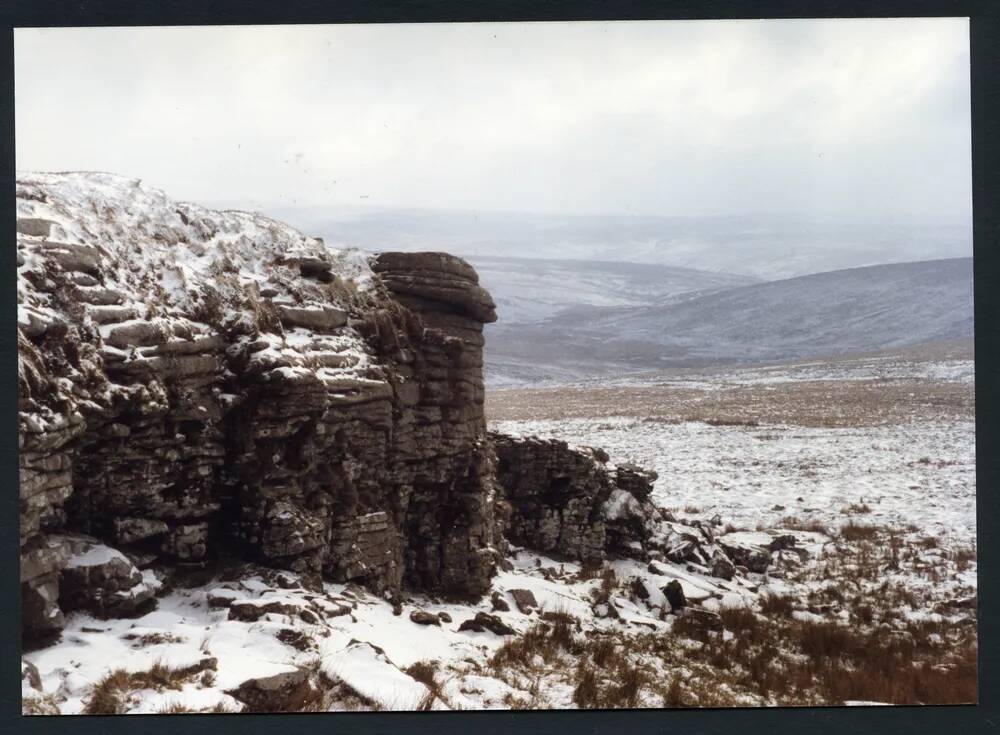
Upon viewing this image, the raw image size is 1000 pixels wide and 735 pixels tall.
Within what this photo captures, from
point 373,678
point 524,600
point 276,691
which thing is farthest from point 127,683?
point 524,600

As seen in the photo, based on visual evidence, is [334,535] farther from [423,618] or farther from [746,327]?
[746,327]

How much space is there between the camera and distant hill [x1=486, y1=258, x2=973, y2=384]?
14047 millimetres

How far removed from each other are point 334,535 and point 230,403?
68.8 inches

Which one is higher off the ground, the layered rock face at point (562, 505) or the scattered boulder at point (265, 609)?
the scattered boulder at point (265, 609)

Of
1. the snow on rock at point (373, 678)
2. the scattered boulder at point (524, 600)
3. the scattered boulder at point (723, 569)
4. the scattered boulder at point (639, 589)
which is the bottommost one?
the scattered boulder at point (723, 569)

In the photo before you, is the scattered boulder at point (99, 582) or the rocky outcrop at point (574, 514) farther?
the rocky outcrop at point (574, 514)

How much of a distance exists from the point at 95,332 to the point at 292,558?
2694mm

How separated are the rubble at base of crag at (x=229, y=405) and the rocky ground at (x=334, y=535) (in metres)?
0.02

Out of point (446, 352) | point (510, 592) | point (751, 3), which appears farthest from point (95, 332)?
point (751, 3)

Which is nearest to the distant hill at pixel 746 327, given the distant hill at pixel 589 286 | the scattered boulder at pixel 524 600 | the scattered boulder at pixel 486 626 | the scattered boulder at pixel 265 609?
the distant hill at pixel 589 286

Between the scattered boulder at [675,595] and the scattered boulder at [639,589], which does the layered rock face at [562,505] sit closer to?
the scattered boulder at [639,589]

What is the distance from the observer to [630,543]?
1137cm

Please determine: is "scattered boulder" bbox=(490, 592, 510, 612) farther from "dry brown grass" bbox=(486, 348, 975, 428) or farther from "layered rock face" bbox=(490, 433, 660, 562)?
"dry brown grass" bbox=(486, 348, 975, 428)

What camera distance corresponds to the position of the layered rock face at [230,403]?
5781 mm
